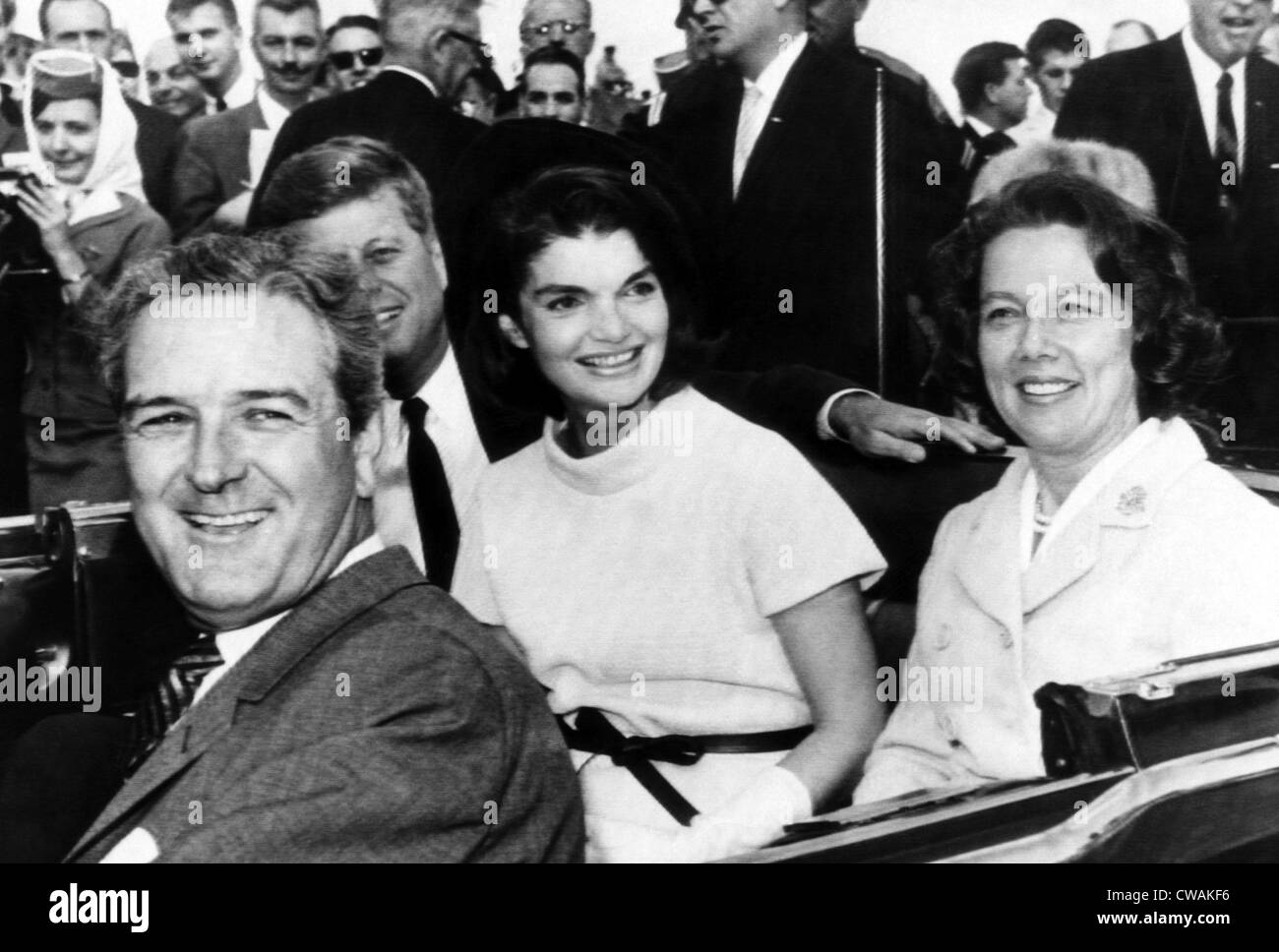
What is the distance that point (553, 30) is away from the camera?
2691 millimetres

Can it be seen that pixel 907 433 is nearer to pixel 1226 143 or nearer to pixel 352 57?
pixel 1226 143

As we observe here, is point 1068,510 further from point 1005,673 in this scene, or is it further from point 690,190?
point 690,190

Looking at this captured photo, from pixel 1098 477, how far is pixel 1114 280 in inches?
12.9

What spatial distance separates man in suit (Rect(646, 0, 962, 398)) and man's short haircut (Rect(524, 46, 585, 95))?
0.15m

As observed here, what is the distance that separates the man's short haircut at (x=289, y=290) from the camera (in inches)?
84.4

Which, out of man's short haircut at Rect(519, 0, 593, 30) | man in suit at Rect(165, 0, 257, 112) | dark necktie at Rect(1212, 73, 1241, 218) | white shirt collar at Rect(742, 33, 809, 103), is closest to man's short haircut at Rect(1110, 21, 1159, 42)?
dark necktie at Rect(1212, 73, 1241, 218)

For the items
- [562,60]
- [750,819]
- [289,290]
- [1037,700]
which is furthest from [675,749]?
[562,60]

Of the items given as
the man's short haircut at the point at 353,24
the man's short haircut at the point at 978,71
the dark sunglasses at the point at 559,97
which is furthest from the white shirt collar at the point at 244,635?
the man's short haircut at the point at 978,71

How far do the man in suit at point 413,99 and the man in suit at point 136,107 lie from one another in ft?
0.57

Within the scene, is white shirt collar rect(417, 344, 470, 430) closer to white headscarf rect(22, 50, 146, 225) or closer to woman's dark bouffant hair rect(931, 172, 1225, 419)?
white headscarf rect(22, 50, 146, 225)

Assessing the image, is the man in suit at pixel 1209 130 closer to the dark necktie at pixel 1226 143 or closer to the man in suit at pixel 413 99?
the dark necktie at pixel 1226 143

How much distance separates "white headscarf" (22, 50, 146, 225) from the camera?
2.71m

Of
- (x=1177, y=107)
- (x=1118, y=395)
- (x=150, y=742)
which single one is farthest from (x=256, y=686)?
(x=1177, y=107)
